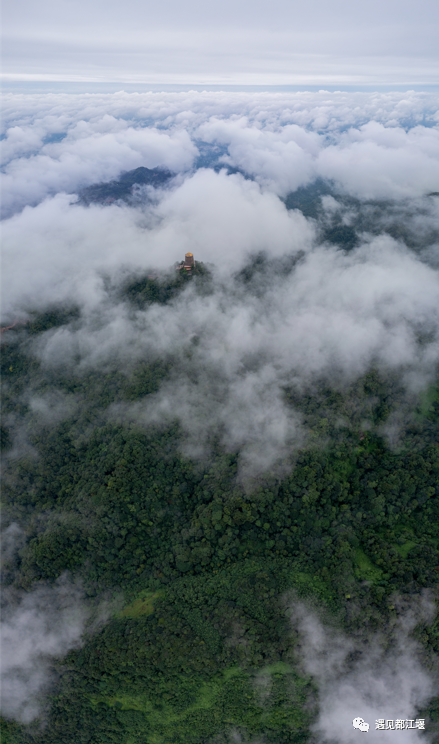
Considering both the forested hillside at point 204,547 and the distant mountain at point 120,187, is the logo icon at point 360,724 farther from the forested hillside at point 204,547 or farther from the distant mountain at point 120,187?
the distant mountain at point 120,187

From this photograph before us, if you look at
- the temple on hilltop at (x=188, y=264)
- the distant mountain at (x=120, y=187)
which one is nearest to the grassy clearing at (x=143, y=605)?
the temple on hilltop at (x=188, y=264)

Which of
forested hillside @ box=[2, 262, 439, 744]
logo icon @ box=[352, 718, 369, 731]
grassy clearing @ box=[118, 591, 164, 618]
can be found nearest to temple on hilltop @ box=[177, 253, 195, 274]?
forested hillside @ box=[2, 262, 439, 744]

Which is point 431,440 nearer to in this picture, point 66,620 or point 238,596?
point 238,596

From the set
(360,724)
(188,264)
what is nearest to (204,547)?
(360,724)

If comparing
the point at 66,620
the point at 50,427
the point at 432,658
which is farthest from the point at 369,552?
the point at 50,427

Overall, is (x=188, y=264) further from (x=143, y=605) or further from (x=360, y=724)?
(x=360, y=724)

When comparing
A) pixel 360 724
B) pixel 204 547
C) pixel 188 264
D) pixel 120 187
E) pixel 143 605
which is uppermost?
pixel 120 187
